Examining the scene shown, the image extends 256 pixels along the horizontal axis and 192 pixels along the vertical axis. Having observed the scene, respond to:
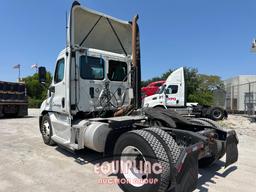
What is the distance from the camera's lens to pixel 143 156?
10.7 feet

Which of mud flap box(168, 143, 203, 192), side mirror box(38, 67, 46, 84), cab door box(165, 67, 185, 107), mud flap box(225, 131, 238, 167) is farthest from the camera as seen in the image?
cab door box(165, 67, 185, 107)

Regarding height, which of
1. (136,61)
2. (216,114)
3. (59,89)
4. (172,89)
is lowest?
(216,114)

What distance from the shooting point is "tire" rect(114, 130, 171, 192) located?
117 inches

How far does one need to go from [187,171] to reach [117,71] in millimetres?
3747

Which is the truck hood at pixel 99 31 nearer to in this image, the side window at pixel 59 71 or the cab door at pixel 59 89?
the side window at pixel 59 71

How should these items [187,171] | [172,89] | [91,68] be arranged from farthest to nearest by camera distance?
[172,89], [91,68], [187,171]

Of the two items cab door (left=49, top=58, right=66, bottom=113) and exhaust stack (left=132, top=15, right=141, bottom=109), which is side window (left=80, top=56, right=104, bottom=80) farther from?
exhaust stack (left=132, top=15, right=141, bottom=109)

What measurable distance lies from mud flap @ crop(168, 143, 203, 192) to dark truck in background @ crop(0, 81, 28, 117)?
50.6 ft

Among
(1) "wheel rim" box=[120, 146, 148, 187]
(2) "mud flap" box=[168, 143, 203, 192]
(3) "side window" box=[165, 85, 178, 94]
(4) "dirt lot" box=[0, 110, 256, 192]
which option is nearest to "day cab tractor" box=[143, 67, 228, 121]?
(3) "side window" box=[165, 85, 178, 94]

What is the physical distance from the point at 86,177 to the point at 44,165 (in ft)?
4.09

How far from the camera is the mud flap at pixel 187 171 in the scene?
9.53 ft

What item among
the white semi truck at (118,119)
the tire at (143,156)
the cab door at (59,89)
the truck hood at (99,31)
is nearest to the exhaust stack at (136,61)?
the white semi truck at (118,119)

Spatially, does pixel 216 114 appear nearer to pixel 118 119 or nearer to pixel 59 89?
pixel 59 89

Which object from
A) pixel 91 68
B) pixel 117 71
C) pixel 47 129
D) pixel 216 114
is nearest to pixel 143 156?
pixel 91 68
